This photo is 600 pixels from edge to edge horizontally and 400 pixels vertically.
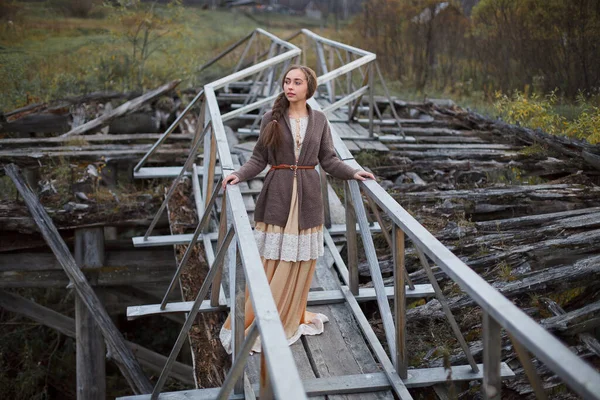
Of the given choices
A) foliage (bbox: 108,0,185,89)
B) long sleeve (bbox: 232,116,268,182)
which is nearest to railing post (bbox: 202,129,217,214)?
long sleeve (bbox: 232,116,268,182)

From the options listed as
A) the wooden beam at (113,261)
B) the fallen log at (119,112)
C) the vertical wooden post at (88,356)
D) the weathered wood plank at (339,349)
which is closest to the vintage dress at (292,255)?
the weathered wood plank at (339,349)

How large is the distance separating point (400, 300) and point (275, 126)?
1.22 m

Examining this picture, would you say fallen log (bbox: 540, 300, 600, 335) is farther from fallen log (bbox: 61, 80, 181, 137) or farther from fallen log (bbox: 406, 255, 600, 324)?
fallen log (bbox: 61, 80, 181, 137)

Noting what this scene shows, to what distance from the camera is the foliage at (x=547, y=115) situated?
7129 mm

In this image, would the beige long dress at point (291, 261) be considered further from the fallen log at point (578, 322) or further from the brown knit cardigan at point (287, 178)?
the fallen log at point (578, 322)

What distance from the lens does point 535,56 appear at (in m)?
9.02

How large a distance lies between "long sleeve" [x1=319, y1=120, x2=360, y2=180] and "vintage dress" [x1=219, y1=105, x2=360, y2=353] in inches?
6.2

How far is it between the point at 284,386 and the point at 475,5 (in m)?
10.9

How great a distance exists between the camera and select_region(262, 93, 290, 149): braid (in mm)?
3656

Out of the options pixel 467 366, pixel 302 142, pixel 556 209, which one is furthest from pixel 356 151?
pixel 467 366

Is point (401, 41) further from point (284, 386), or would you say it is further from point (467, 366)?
point (284, 386)

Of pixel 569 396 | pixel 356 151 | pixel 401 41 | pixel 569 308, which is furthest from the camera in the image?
pixel 401 41

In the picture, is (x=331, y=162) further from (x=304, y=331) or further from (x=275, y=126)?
(x=304, y=331)

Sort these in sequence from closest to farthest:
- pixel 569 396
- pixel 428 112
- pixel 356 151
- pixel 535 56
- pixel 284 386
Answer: pixel 284 386, pixel 569 396, pixel 356 151, pixel 535 56, pixel 428 112
